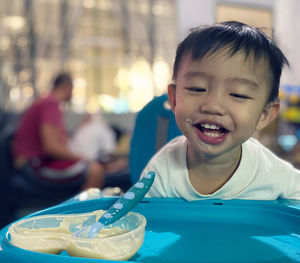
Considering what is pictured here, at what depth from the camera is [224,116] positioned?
623mm

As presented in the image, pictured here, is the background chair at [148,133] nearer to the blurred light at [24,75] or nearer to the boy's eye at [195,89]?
the boy's eye at [195,89]

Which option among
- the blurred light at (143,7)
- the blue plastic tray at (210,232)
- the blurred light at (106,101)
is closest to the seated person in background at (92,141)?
the blurred light at (106,101)

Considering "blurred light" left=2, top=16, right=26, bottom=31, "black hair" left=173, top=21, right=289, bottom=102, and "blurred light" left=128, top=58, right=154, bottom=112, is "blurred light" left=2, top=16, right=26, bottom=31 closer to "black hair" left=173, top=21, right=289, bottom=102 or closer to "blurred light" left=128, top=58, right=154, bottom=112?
"blurred light" left=128, top=58, right=154, bottom=112

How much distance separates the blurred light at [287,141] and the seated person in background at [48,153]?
217 cm

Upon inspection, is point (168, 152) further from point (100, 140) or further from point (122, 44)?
point (122, 44)

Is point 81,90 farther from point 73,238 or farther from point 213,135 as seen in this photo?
point 73,238

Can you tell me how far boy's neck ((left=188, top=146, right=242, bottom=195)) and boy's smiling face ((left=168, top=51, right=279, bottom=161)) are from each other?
8 cm

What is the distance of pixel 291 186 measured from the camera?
2.37 ft

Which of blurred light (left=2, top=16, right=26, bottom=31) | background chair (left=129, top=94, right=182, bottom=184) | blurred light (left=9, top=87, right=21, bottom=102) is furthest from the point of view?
blurred light (left=2, top=16, right=26, bottom=31)

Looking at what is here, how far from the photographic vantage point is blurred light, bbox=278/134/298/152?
3839 millimetres

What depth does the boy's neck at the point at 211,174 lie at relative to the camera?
0.74 meters

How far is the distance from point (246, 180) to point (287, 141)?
11.2 feet

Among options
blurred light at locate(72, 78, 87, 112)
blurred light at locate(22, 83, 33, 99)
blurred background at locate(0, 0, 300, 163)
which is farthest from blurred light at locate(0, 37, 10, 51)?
blurred light at locate(72, 78, 87, 112)

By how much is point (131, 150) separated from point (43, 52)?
3151 millimetres
